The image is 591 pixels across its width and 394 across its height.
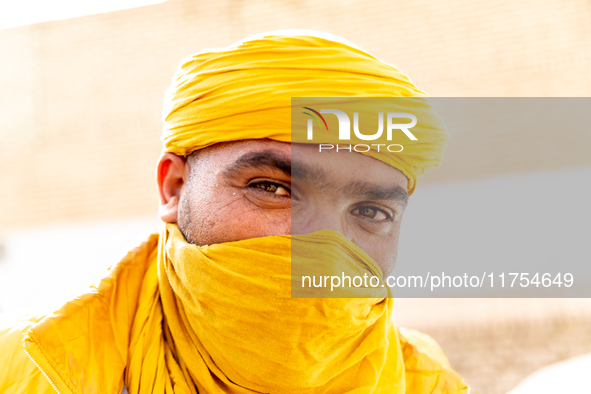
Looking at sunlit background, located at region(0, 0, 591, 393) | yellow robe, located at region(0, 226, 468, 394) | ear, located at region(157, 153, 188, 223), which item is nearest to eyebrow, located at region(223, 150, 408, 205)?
ear, located at region(157, 153, 188, 223)

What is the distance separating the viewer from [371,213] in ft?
5.38

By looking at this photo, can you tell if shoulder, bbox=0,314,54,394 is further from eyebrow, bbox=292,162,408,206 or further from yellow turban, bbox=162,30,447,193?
eyebrow, bbox=292,162,408,206

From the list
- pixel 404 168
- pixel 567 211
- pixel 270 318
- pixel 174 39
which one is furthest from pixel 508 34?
pixel 270 318

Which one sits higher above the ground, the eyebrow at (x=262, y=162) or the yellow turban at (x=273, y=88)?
the yellow turban at (x=273, y=88)

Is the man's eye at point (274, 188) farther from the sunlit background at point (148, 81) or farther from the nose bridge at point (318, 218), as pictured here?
the sunlit background at point (148, 81)

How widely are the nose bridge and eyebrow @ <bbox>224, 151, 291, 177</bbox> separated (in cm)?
15

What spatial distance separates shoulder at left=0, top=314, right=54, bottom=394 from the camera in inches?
57.8

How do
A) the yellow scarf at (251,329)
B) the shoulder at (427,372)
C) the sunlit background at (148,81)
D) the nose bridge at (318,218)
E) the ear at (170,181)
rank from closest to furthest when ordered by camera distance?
the yellow scarf at (251,329)
the nose bridge at (318,218)
the ear at (170,181)
the shoulder at (427,372)
the sunlit background at (148,81)

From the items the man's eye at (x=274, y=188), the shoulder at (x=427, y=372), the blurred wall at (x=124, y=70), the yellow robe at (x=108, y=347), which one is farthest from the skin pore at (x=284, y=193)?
the blurred wall at (x=124, y=70)

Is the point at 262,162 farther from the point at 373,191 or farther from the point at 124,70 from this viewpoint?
the point at 124,70

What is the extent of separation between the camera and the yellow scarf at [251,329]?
4.41 feet

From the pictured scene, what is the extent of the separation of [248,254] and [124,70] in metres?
6.80

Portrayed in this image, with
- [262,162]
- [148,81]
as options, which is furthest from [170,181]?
[148,81]

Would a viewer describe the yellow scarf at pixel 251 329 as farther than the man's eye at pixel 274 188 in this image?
No
